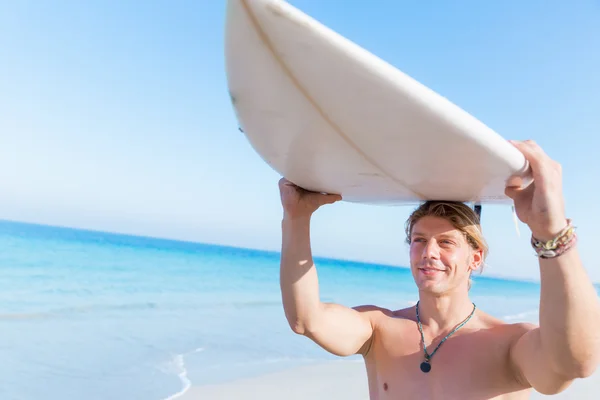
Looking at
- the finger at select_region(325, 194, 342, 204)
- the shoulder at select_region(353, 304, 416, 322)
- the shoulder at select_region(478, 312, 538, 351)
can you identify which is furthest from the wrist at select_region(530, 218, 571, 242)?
the finger at select_region(325, 194, 342, 204)

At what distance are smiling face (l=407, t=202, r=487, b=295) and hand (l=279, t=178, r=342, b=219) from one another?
1.44 ft

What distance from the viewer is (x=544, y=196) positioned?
1349 millimetres

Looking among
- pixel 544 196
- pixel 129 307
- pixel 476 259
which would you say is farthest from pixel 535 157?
pixel 129 307

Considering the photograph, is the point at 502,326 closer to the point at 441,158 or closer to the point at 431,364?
the point at 431,364

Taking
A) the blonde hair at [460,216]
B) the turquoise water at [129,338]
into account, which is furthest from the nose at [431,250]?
the turquoise water at [129,338]

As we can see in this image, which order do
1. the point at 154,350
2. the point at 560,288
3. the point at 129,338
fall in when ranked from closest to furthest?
the point at 560,288
the point at 154,350
the point at 129,338

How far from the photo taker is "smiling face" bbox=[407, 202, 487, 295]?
1.88 m

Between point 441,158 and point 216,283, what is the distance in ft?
52.0

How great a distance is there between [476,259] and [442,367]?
1.53 ft

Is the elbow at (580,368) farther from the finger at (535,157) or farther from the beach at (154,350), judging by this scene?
the beach at (154,350)

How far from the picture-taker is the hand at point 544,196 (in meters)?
1.35

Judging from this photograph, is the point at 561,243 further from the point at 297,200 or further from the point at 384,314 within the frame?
the point at 297,200

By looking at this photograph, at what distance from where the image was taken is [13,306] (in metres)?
8.94

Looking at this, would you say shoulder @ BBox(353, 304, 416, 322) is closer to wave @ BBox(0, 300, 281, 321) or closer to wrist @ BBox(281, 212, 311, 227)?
wrist @ BBox(281, 212, 311, 227)
